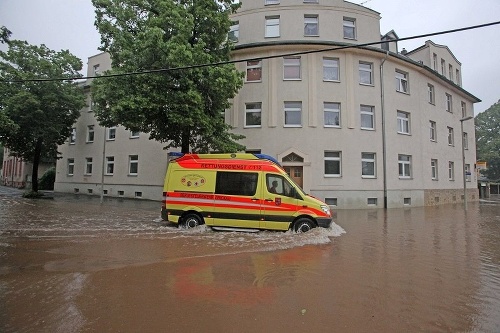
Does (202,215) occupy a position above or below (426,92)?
below

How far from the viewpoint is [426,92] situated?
23375 millimetres

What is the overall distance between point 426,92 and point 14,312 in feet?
85.4

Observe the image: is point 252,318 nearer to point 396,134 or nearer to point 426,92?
point 396,134

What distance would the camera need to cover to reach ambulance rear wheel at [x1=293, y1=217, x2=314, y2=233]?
30.7ft

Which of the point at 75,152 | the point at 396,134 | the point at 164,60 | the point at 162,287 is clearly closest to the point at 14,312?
the point at 162,287

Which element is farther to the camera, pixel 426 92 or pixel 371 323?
pixel 426 92

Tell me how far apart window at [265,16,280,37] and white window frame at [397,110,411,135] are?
31.7 feet

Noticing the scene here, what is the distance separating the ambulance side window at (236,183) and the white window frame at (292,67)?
11481mm

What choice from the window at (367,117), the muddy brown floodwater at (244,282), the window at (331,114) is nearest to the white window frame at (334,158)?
the window at (331,114)

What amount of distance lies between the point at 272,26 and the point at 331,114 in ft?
22.7

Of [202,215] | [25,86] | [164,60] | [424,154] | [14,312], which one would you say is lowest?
[14,312]

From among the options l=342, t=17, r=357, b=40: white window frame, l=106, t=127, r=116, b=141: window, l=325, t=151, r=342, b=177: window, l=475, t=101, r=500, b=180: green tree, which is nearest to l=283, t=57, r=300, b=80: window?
l=342, t=17, r=357, b=40: white window frame

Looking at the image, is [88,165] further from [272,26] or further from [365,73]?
[365,73]

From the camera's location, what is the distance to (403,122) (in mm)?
21781
